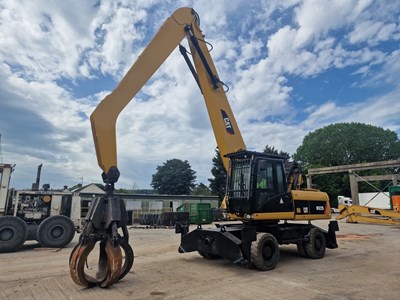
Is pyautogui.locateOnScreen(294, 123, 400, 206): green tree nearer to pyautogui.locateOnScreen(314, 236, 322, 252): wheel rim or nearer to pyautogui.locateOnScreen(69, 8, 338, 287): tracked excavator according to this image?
pyautogui.locateOnScreen(314, 236, 322, 252): wheel rim

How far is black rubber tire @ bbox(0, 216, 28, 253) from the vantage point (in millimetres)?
9734

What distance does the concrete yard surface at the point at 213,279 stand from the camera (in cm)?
515

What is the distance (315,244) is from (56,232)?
8647 mm

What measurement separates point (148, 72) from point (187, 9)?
3.21m

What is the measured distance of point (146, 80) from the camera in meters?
6.96

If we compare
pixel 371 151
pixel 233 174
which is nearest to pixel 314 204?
pixel 233 174

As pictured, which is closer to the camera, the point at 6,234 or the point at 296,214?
the point at 296,214

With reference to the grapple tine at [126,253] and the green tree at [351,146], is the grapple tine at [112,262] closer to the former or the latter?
the grapple tine at [126,253]

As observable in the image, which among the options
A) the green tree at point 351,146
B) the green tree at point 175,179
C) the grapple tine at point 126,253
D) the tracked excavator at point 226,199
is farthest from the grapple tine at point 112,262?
the green tree at point 175,179

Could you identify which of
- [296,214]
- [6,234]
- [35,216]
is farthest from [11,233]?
[296,214]

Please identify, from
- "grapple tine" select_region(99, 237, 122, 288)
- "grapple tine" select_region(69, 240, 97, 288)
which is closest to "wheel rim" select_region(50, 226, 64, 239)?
"grapple tine" select_region(69, 240, 97, 288)

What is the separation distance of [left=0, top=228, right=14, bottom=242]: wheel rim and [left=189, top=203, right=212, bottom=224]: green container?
1528 cm

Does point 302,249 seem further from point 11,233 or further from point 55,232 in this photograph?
point 11,233

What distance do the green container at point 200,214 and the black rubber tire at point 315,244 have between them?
15587 mm
